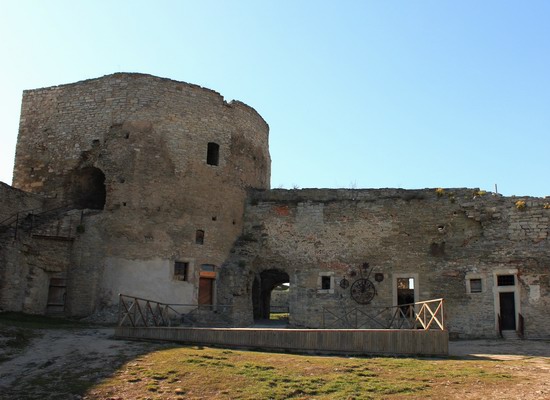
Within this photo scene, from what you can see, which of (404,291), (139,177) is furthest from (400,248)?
(139,177)

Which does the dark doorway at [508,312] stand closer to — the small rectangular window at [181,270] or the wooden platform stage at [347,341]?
the wooden platform stage at [347,341]

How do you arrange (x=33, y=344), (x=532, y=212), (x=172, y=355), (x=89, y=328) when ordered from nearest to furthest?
1. (x=172, y=355)
2. (x=33, y=344)
3. (x=89, y=328)
4. (x=532, y=212)

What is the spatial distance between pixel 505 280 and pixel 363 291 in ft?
16.8

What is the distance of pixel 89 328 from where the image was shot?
18250 millimetres

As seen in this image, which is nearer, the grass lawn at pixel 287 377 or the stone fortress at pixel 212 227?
the grass lawn at pixel 287 377

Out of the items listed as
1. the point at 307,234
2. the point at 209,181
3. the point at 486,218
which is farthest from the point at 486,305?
the point at 209,181

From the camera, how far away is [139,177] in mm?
21797

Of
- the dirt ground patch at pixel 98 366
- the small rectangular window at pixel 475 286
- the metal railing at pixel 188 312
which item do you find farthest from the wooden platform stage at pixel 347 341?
the small rectangular window at pixel 475 286

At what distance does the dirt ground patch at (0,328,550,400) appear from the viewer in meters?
10.4

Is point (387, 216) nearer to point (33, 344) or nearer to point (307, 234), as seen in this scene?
point (307, 234)

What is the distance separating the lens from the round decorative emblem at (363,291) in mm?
22453

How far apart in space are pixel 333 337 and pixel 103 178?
1371 cm

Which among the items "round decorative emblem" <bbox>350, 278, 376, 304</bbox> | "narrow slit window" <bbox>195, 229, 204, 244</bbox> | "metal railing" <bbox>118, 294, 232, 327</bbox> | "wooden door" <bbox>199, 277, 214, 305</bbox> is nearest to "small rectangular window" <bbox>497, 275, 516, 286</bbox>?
"round decorative emblem" <bbox>350, 278, 376, 304</bbox>

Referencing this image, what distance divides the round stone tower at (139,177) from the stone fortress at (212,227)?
5 cm
